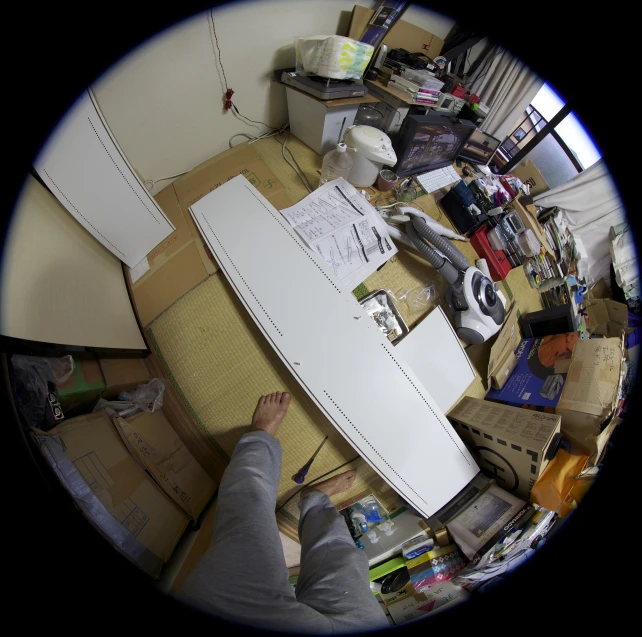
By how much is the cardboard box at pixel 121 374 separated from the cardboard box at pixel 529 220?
1.97 metres

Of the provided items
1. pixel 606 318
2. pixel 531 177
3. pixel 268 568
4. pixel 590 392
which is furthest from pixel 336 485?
pixel 531 177

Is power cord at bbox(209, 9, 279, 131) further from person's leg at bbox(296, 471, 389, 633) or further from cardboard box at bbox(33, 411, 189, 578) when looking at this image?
person's leg at bbox(296, 471, 389, 633)

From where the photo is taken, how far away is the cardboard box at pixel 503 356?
113cm

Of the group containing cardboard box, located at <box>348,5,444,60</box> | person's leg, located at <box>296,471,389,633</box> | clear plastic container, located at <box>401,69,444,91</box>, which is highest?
cardboard box, located at <box>348,5,444,60</box>

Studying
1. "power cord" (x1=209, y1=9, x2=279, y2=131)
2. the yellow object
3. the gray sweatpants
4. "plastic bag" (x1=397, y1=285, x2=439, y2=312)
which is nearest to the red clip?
"power cord" (x1=209, y1=9, x2=279, y2=131)

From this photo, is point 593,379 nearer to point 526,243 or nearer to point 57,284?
point 526,243

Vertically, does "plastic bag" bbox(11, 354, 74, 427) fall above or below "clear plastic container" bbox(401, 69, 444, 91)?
below

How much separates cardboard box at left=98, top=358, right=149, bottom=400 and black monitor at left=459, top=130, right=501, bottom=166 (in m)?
2.06

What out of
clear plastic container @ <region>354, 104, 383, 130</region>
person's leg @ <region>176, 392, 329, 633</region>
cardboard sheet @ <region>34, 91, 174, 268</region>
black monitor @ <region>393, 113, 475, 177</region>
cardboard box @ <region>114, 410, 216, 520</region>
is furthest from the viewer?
clear plastic container @ <region>354, 104, 383, 130</region>

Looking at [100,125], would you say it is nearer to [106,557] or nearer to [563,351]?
[106,557]

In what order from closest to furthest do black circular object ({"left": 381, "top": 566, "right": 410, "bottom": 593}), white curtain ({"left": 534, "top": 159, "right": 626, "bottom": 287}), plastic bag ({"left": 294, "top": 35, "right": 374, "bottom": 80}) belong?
black circular object ({"left": 381, "top": 566, "right": 410, "bottom": 593}) < plastic bag ({"left": 294, "top": 35, "right": 374, "bottom": 80}) < white curtain ({"left": 534, "top": 159, "right": 626, "bottom": 287})

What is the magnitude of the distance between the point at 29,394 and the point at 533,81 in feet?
10.1

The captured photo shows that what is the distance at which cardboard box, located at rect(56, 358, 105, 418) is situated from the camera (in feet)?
2.60

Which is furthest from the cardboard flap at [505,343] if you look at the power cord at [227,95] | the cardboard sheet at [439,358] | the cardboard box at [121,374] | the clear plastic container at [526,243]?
the power cord at [227,95]
